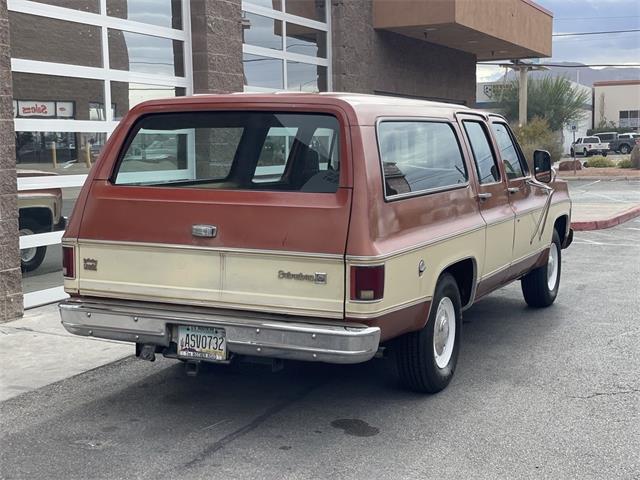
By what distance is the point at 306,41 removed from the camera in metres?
13.6

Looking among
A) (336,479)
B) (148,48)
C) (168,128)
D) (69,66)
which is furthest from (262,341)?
(148,48)

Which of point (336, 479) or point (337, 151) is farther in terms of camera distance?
point (337, 151)

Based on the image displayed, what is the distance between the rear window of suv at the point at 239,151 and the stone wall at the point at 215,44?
4.54 meters

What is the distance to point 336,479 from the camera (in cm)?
424

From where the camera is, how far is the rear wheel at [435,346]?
5359 mm

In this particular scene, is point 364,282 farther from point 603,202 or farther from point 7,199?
point 603,202

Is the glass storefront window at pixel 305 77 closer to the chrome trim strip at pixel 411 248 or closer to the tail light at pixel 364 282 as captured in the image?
the chrome trim strip at pixel 411 248

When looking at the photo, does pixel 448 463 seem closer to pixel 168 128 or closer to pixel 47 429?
pixel 47 429

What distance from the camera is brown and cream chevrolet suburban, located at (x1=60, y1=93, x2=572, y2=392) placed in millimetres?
4660

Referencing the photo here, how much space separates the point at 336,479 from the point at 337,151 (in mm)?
1895

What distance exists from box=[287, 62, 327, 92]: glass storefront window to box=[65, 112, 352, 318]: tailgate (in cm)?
773

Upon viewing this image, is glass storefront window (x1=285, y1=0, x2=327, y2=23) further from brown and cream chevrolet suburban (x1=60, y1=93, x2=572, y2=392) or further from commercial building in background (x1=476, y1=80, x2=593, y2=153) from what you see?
commercial building in background (x1=476, y1=80, x2=593, y2=153)

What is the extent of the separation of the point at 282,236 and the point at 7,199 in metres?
4.01

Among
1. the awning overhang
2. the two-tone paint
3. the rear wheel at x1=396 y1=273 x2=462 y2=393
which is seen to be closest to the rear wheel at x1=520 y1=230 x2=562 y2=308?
the rear wheel at x1=396 y1=273 x2=462 y2=393
